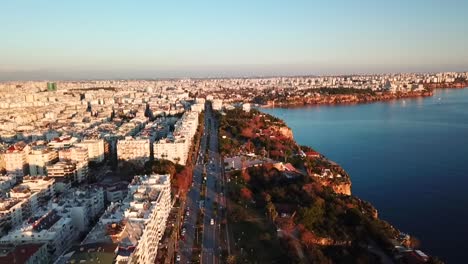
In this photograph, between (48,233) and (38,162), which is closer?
(48,233)

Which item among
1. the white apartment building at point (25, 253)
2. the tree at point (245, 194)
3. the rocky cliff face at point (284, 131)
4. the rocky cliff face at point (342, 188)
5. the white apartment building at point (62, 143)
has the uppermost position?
the white apartment building at point (62, 143)

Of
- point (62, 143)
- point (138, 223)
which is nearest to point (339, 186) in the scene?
point (138, 223)

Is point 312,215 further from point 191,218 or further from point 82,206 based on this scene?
point 82,206

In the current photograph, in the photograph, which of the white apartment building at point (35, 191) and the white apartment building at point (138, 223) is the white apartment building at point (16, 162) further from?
the white apartment building at point (138, 223)

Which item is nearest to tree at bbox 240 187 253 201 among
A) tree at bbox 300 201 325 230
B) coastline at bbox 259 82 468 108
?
tree at bbox 300 201 325 230

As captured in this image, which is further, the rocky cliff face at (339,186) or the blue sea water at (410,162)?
the rocky cliff face at (339,186)

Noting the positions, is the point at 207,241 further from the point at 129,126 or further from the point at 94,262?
the point at 129,126

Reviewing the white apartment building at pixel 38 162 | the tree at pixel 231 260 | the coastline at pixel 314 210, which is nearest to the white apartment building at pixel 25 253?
the tree at pixel 231 260
